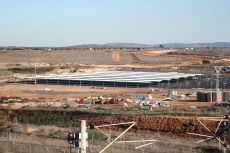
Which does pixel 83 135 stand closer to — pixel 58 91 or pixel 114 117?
pixel 114 117

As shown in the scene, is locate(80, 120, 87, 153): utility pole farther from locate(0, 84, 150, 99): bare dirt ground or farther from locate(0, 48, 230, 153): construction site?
locate(0, 84, 150, 99): bare dirt ground

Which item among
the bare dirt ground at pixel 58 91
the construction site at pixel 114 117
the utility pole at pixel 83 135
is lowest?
the bare dirt ground at pixel 58 91

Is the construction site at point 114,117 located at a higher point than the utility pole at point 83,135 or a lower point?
lower

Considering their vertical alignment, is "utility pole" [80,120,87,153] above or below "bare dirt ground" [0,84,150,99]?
above

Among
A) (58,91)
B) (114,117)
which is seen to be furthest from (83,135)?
(58,91)

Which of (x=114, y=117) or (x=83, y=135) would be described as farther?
(x=114, y=117)

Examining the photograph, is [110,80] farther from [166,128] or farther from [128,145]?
[128,145]

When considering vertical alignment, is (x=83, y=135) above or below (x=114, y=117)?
above

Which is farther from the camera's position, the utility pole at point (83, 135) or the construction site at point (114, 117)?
the construction site at point (114, 117)

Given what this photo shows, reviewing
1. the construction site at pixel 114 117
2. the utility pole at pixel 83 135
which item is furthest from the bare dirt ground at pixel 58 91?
the utility pole at pixel 83 135

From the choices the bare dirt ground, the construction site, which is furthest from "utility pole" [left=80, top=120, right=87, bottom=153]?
the bare dirt ground

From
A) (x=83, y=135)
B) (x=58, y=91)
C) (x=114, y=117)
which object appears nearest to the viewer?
(x=83, y=135)

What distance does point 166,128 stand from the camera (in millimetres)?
30391

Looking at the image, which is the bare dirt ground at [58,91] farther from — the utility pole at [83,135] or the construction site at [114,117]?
the utility pole at [83,135]
